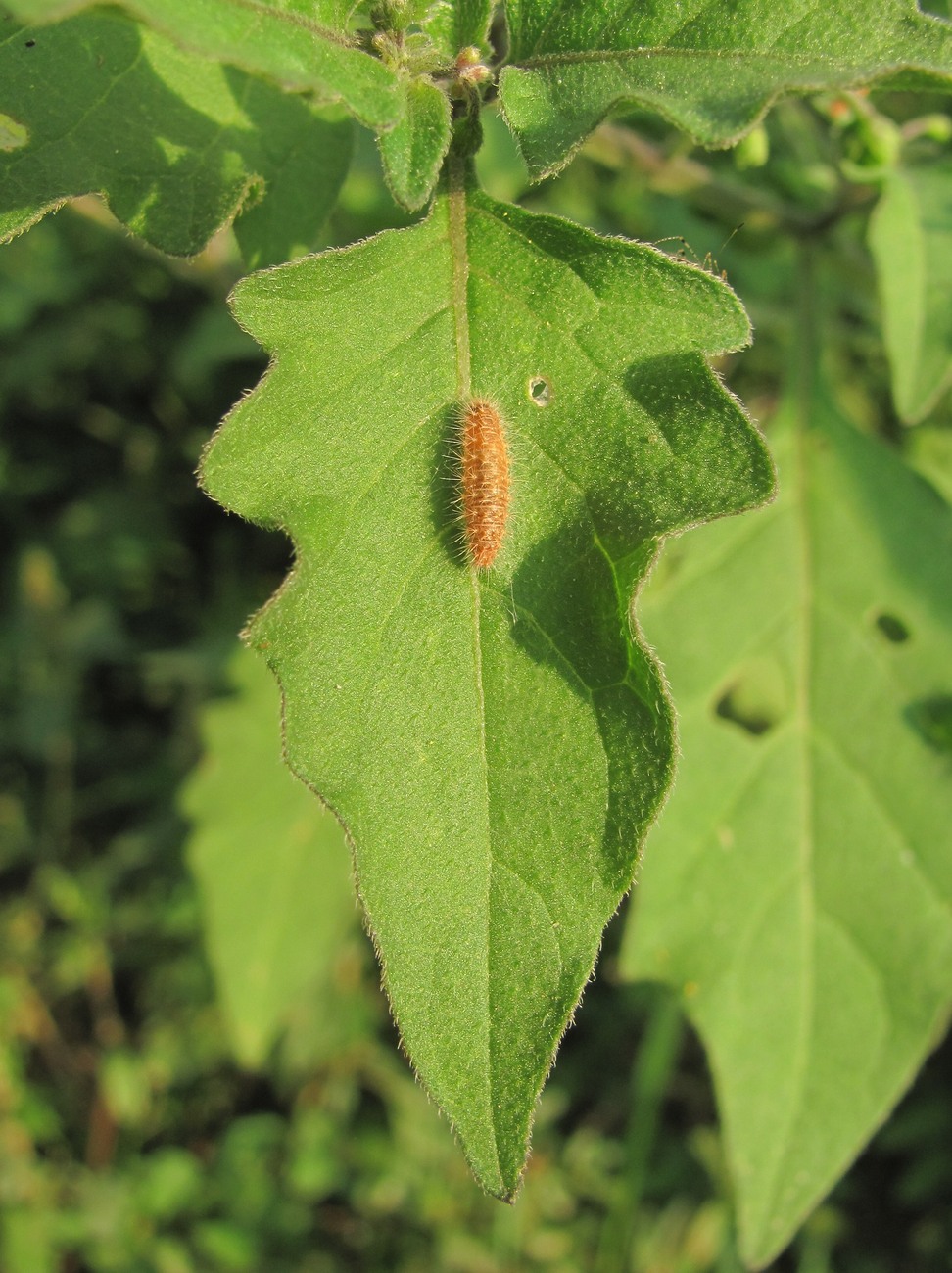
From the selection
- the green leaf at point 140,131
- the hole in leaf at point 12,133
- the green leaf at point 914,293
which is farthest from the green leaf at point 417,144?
the green leaf at point 914,293

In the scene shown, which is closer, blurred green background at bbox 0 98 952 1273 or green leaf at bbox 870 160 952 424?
green leaf at bbox 870 160 952 424

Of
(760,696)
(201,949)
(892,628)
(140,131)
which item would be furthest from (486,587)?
(201,949)

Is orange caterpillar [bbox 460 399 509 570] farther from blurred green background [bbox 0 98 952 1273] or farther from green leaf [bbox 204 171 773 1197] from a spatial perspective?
blurred green background [bbox 0 98 952 1273]

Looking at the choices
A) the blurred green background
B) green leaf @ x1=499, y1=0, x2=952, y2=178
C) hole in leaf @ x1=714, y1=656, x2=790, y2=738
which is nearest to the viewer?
green leaf @ x1=499, y1=0, x2=952, y2=178

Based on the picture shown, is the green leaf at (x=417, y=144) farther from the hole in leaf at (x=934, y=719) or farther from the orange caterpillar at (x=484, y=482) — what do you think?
the hole in leaf at (x=934, y=719)

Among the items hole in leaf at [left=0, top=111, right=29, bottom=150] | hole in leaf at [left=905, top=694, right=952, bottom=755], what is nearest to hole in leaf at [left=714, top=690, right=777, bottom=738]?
hole in leaf at [left=905, top=694, right=952, bottom=755]

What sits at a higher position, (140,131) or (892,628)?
(140,131)

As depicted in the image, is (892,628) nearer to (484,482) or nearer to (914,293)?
(914,293)
